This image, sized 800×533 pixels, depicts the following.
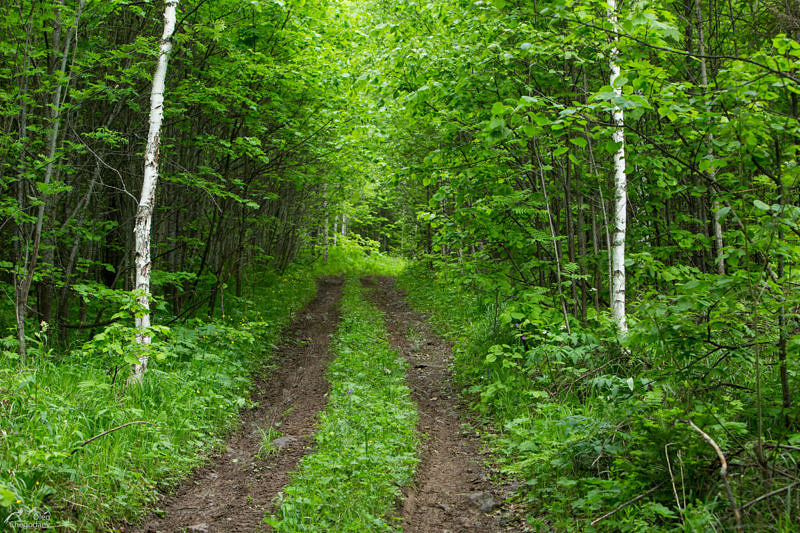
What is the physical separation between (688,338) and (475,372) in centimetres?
555

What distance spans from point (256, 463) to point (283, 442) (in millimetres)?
572

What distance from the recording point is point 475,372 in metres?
9.07

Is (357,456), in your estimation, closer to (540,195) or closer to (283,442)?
(283,442)

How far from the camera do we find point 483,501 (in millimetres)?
5176

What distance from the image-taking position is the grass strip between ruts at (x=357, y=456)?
4504mm

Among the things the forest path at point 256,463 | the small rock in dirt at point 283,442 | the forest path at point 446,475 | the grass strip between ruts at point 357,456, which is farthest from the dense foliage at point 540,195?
the small rock in dirt at point 283,442

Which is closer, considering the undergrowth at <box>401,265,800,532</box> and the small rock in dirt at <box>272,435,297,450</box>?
the undergrowth at <box>401,265,800,532</box>

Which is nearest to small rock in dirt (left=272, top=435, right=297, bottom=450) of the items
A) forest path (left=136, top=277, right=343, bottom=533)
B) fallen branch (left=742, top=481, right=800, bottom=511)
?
forest path (left=136, top=277, right=343, bottom=533)

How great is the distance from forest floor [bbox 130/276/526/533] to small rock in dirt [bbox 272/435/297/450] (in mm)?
13

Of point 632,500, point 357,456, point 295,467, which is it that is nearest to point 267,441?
point 295,467

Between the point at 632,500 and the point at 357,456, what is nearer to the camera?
the point at 632,500

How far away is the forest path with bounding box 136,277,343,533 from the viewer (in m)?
4.73

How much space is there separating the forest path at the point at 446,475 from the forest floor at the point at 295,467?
0.04 feet

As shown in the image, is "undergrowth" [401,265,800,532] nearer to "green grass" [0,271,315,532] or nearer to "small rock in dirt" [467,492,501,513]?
"small rock in dirt" [467,492,501,513]
